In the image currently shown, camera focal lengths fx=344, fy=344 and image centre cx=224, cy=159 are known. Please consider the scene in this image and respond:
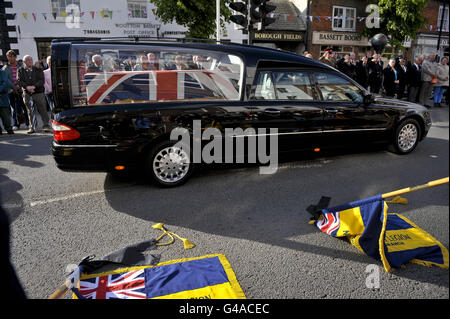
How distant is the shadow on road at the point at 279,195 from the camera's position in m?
3.49

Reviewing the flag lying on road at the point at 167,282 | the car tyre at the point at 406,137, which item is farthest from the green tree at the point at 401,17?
the flag lying on road at the point at 167,282

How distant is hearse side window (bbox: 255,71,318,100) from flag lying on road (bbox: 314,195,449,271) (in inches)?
85.2

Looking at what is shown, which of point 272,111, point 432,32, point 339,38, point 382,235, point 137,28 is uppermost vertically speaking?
point 432,32

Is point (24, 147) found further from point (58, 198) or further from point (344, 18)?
point (344, 18)

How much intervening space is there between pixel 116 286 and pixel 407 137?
5.88 metres

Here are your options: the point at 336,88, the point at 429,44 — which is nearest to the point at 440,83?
the point at 336,88

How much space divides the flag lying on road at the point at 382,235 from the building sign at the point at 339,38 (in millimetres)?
23163

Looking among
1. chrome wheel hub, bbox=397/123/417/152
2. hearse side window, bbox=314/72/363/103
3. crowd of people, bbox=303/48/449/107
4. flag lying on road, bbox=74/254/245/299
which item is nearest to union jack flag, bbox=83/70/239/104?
hearse side window, bbox=314/72/363/103

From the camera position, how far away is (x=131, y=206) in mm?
4199

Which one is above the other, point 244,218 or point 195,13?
point 195,13

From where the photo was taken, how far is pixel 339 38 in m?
25.0

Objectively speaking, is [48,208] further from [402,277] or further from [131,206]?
[402,277]

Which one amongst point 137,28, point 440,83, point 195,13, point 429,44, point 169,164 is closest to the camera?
point 169,164

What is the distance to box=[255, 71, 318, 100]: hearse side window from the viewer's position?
497 centimetres
